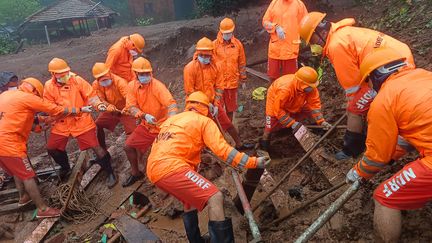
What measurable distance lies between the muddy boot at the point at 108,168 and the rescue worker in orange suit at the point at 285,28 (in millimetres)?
3632

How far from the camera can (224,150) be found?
395 cm

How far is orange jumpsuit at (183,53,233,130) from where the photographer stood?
649 cm

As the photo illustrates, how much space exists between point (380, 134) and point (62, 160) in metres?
5.55

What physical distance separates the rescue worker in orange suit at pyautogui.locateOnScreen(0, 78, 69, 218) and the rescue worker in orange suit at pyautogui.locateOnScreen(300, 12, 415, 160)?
4.26 metres

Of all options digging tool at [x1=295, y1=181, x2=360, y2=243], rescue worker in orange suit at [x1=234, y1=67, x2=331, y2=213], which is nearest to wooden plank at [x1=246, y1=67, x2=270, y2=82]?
rescue worker in orange suit at [x1=234, y1=67, x2=331, y2=213]

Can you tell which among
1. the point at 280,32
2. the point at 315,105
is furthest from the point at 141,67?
the point at 315,105

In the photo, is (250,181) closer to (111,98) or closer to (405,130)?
(405,130)

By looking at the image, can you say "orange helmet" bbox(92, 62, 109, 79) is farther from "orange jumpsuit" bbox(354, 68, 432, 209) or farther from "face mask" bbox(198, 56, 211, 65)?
"orange jumpsuit" bbox(354, 68, 432, 209)

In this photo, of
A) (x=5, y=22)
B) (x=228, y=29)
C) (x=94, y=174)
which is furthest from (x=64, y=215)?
(x=5, y=22)

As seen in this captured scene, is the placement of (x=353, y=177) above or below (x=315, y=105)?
above

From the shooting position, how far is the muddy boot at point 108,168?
6516 mm

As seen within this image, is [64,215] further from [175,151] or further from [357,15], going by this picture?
[357,15]

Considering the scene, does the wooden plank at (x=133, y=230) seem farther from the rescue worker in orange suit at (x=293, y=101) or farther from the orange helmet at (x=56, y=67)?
the orange helmet at (x=56, y=67)

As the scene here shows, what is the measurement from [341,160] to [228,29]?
10.9 feet
